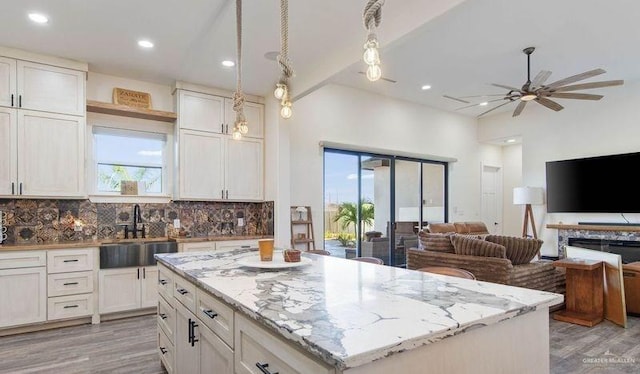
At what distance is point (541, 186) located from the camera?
7137 mm

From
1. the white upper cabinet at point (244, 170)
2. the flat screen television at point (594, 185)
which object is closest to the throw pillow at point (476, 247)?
the white upper cabinet at point (244, 170)

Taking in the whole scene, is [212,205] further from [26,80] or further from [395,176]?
[395,176]

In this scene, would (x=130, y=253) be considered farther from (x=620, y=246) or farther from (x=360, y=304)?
(x=620, y=246)

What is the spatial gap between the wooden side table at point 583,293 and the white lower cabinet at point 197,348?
3726 mm

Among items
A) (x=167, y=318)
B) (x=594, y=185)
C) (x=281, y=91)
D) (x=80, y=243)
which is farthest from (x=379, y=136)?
(x=167, y=318)

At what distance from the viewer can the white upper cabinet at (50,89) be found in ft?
12.5

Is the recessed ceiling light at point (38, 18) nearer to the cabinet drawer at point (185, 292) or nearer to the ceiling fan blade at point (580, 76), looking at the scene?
the cabinet drawer at point (185, 292)

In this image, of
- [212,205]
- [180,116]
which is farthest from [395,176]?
[180,116]

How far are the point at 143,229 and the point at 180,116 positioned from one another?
151 cm

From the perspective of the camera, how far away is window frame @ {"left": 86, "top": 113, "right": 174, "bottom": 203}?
4.52 meters

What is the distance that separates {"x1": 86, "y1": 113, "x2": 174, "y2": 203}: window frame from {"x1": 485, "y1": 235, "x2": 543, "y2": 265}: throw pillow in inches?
163

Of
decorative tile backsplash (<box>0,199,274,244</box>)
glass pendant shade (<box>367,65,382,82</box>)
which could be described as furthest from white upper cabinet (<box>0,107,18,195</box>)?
glass pendant shade (<box>367,65,382,82</box>)

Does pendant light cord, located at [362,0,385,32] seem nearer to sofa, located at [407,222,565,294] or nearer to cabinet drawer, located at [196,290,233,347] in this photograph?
cabinet drawer, located at [196,290,233,347]

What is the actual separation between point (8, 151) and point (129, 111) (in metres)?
1.28
